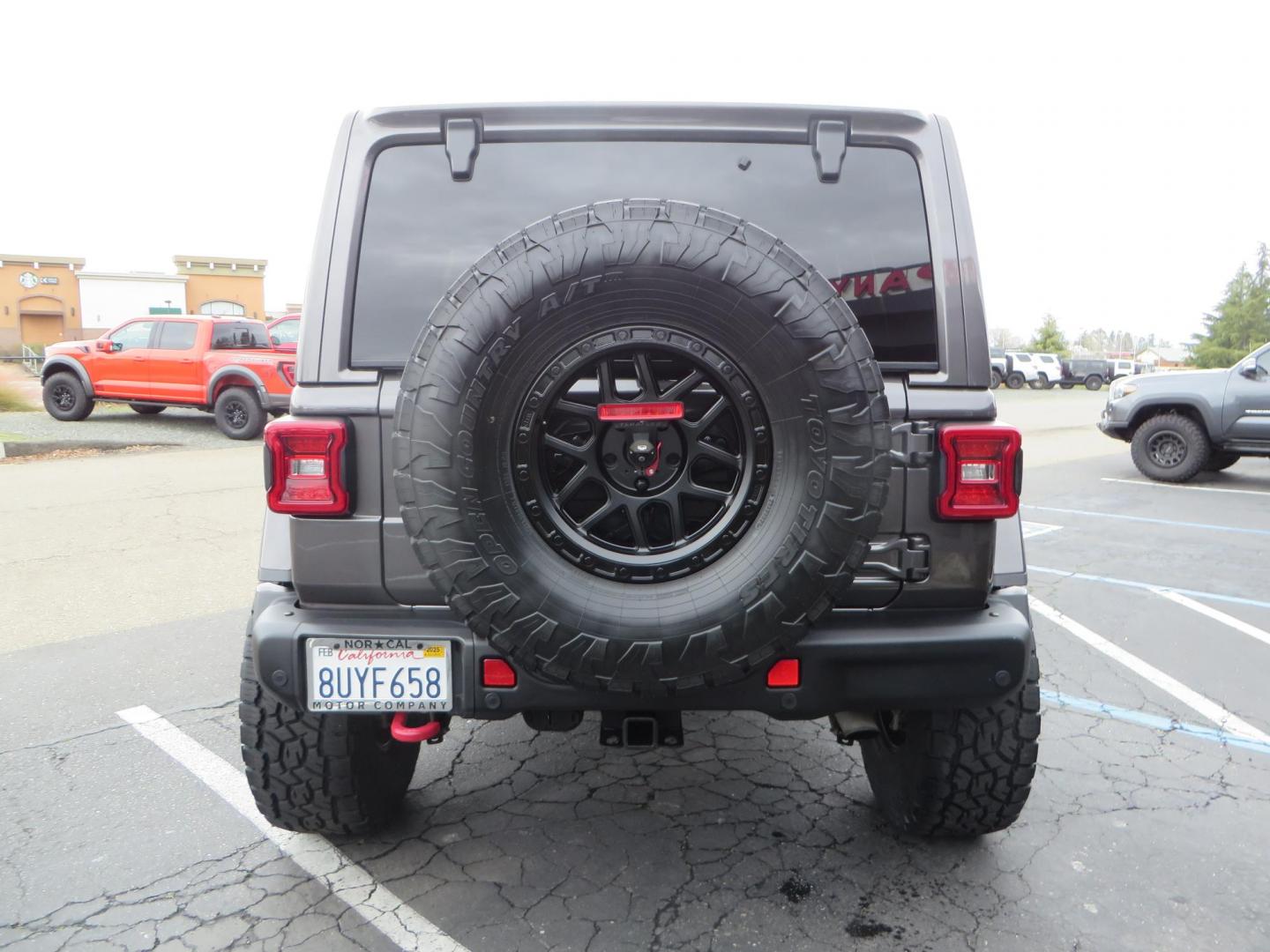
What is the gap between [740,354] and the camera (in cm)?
199

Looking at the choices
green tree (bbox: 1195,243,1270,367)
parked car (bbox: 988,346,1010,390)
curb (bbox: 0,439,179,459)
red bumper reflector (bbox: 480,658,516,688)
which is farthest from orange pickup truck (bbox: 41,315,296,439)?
green tree (bbox: 1195,243,1270,367)

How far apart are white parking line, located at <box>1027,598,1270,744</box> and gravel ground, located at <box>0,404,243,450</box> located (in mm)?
11587

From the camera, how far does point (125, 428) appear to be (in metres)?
15.0

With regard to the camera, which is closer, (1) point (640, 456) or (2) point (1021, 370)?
(1) point (640, 456)

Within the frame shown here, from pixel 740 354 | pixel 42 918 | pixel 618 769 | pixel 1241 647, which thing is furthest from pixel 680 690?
pixel 1241 647

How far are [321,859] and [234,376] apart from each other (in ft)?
42.7

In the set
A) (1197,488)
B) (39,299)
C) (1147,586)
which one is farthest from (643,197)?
(39,299)

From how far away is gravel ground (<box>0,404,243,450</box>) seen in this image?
13633 mm

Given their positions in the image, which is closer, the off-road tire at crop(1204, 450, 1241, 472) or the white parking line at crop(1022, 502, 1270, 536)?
the white parking line at crop(1022, 502, 1270, 536)

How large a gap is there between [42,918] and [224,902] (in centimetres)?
44

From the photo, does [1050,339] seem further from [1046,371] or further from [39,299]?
[39,299]

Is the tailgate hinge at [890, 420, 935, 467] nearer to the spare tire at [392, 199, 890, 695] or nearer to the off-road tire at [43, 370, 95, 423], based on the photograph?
the spare tire at [392, 199, 890, 695]

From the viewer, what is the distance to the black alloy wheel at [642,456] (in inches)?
79.7

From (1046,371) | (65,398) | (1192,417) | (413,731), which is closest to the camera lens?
(413,731)
